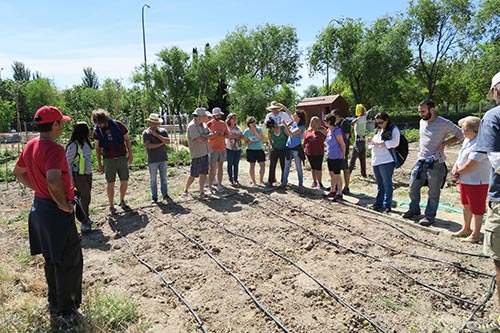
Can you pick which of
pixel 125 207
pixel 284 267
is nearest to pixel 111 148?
pixel 125 207

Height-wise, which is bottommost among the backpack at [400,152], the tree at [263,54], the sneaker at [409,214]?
the sneaker at [409,214]

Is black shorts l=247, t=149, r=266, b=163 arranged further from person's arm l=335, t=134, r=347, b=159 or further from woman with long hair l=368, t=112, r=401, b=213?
woman with long hair l=368, t=112, r=401, b=213

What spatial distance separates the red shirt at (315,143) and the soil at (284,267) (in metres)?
1.05

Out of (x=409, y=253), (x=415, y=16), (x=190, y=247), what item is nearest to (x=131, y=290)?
(x=190, y=247)

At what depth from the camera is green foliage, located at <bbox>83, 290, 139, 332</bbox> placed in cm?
297

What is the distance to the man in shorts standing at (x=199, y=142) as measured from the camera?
21.8ft

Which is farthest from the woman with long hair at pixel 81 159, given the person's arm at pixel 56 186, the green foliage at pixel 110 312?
the person's arm at pixel 56 186

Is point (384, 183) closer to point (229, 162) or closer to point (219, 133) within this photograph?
point (219, 133)

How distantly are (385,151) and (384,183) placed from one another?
52 cm

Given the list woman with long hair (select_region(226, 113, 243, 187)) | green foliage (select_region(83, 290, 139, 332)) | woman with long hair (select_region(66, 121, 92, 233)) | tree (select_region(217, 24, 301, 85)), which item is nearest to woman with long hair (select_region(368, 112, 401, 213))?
woman with long hair (select_region(226, 113, 243, 187))

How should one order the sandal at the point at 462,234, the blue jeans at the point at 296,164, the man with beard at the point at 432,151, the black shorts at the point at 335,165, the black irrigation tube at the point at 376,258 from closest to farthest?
1. the black irrigation tube at the point at 376,258
2. the sandal at the point at 462,234
3. the man with beard at the point at 432,151
4. the black shorts at the point at 335,165
5. the blue jeans at the point at 296,164

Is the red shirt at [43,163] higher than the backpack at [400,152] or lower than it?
higher

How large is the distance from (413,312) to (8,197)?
27.7 ft

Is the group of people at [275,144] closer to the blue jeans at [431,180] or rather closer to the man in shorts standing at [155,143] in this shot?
the man in shorts standing at [155,143]
